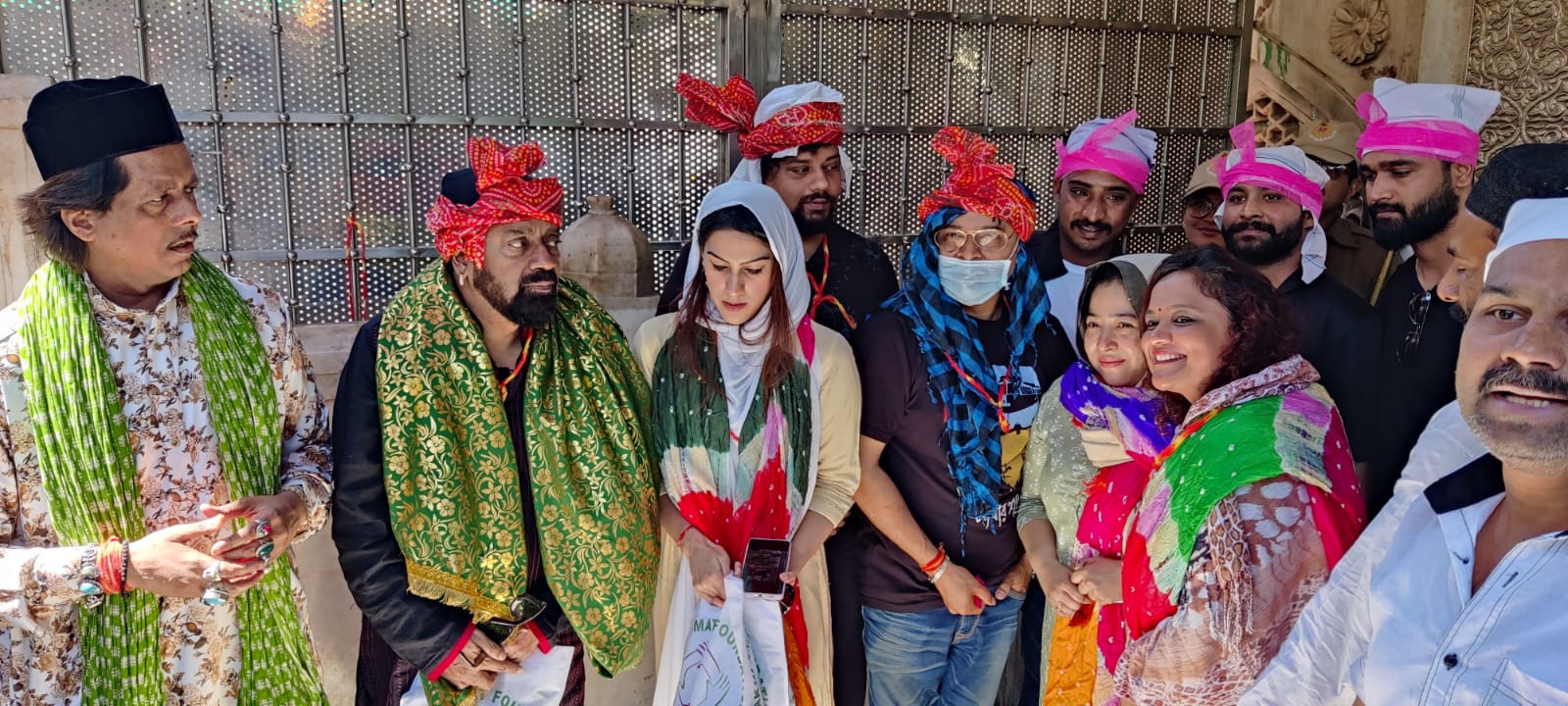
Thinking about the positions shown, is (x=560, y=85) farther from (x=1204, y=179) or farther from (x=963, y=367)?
(x=1204, y=179)

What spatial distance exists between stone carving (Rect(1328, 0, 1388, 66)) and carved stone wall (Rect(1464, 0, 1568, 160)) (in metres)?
0.38

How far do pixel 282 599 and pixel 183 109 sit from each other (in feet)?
6.66

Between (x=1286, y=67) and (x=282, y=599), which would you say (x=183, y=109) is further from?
(x=1286, y=67)

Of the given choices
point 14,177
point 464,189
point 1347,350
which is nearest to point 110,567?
point 464,189

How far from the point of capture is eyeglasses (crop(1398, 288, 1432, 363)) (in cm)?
278

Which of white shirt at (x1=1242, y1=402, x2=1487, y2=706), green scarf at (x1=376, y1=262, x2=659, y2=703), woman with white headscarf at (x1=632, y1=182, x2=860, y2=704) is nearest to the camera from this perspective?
white shirt at (x1=1242, y1=402, x2=1487, y2=706)

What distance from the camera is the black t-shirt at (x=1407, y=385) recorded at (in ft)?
8.69

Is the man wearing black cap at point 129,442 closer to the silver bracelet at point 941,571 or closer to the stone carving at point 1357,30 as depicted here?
the silver bracelet at point 941,571

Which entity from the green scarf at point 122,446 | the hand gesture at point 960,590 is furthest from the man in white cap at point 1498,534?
the green scarf at point 122,446

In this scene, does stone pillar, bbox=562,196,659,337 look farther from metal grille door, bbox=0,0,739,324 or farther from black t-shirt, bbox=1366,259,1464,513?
black t-shirt, bbox=1366,259,1464,513

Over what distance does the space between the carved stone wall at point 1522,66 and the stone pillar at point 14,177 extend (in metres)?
5.71

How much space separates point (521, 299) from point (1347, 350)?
232cm

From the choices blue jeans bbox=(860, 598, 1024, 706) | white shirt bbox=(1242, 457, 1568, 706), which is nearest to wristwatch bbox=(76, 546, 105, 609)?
blue jeans bbox=(860, 598, 1024, 706)

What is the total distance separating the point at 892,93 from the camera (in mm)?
4297
